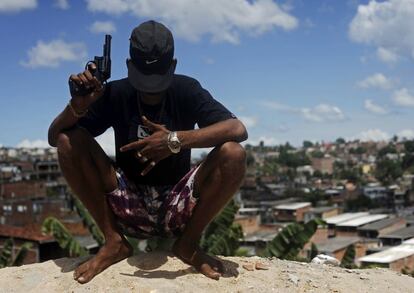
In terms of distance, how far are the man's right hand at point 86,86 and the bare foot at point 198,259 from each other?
1078 mm

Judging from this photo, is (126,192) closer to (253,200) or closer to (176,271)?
(176,271)

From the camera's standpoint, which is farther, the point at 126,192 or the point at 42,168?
the point at 42,168

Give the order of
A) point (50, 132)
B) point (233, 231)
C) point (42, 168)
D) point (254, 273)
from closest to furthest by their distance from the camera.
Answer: point (50, 132) → point (254, 273) → point (233, 231) → point (42, 168)

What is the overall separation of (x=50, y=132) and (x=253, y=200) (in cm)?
4651

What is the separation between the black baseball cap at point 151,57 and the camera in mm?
3564

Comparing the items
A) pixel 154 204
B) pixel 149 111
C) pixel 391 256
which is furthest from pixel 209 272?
pixel 391 256

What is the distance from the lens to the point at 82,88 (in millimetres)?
3465

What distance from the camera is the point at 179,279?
3820 mm

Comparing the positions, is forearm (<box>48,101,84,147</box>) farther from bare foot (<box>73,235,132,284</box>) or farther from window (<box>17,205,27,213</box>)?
window (<box>17,205,27,213</box>)

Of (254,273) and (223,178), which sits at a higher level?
(223,178)

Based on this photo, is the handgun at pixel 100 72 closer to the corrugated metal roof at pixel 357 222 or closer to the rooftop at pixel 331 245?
the rooftop at pixel 331 245

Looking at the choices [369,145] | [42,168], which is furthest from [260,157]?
[42,168]

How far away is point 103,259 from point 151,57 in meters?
1.29

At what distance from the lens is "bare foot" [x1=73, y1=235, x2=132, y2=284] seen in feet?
12.7
